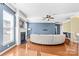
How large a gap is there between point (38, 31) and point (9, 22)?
4.11 feet

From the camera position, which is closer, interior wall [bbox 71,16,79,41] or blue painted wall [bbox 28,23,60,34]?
interior wall [bbox 71,16,79,41]

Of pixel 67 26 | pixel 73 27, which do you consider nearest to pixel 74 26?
pixel 73 27

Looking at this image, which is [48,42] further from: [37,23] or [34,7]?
[34,7]

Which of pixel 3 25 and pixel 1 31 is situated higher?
pixel 3 25

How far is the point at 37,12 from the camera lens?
3.74 meters

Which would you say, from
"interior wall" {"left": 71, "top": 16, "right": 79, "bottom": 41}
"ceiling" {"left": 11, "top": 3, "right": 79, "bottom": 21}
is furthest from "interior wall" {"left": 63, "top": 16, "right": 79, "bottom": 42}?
"ceiling" {"left": 11, "top": 3, "right": 79, "bottom": 21}

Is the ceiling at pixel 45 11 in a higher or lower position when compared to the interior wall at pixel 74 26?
higher

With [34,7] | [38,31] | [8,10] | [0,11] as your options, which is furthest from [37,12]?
[0,11]

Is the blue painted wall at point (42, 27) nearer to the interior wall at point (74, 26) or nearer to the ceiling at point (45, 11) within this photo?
the ceiling at point (45, 11)

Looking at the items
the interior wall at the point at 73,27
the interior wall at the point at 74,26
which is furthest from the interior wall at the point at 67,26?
the interior wall at the point at 74,26

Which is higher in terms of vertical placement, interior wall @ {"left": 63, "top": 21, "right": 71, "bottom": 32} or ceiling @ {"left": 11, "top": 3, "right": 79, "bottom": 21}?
ceiling @ {"left": 11, "top": 3, "right": 79, "bottom": 21}

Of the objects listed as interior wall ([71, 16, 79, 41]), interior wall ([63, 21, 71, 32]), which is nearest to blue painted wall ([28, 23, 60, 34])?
interior wall ([63, 21, 71, 32])

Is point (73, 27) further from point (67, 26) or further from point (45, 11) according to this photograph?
point (45, 11)

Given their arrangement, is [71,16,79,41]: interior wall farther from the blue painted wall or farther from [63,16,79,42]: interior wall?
the blue painted wall
